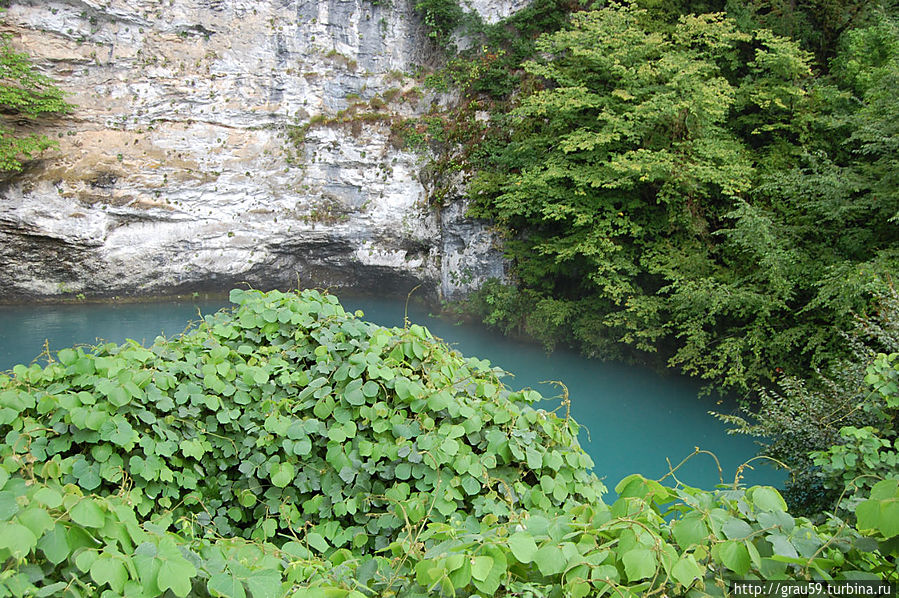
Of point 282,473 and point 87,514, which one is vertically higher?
point 87,514

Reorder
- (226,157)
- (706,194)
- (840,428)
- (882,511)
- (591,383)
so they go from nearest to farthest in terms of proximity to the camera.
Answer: (882,511), (840,428), (706,194), (591,383), (226,157)

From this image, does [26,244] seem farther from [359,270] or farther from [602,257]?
[602,257]

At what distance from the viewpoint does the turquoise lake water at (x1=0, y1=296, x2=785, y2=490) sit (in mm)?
6477

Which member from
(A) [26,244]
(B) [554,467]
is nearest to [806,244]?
(B) [554,467]

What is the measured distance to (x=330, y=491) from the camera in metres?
1.93

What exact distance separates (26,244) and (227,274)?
3.57m

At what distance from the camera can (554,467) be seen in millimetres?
1908

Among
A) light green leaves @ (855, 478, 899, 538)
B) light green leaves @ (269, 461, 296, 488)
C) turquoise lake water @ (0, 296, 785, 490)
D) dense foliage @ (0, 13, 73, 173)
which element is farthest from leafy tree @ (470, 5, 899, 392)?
dense foliage @ (0, 13, 73, 173)

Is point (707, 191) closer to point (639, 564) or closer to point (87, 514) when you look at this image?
point (639, 564)

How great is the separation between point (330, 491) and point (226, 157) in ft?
37.4

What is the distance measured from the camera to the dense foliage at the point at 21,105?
32.4 feet

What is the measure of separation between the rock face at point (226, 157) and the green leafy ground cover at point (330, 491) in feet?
27.2

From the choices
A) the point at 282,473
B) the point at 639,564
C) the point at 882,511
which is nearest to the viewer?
the point at 882,511

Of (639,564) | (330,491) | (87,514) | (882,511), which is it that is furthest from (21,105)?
(882,511)
